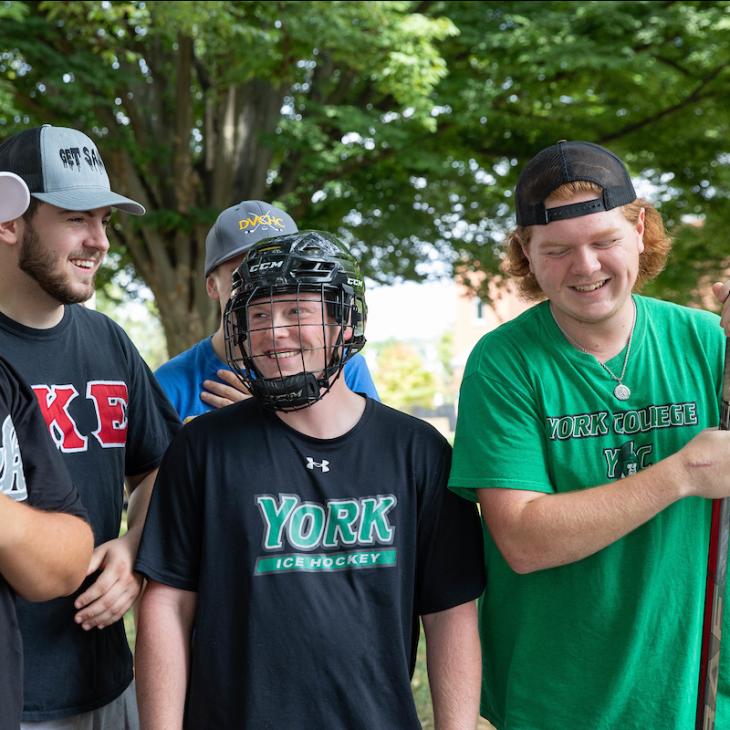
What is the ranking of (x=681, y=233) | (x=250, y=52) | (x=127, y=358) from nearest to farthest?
(x=127, y=358) < (x=250, y=52) < (x=681, y=233)

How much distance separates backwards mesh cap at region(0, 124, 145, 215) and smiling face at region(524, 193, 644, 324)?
1.37 m

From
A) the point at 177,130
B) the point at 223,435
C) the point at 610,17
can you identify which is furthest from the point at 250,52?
the point at 223,435

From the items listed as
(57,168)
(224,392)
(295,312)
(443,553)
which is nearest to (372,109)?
(224,392)

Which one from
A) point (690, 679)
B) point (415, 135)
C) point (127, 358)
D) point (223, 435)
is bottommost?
point (690, 679)

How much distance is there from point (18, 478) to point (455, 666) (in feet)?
4.08

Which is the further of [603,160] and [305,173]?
[305,173]

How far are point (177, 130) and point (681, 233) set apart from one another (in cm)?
772

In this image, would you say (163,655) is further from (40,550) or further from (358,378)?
(358,378)

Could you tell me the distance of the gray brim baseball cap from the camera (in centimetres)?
195

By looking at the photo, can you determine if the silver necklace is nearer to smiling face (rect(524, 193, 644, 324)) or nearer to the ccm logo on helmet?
smiling face (rect(524, 193, 644, 324))

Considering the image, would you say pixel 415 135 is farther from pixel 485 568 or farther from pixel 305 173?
Result: pixel 485 568

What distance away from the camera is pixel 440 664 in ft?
8.29

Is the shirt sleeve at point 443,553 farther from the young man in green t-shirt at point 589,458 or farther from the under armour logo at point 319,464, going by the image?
the under armour logo at point 319,464

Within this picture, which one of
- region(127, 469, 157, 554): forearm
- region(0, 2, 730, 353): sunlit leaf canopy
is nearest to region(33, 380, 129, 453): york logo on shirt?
region(127, 469, 157, 554): forearm
